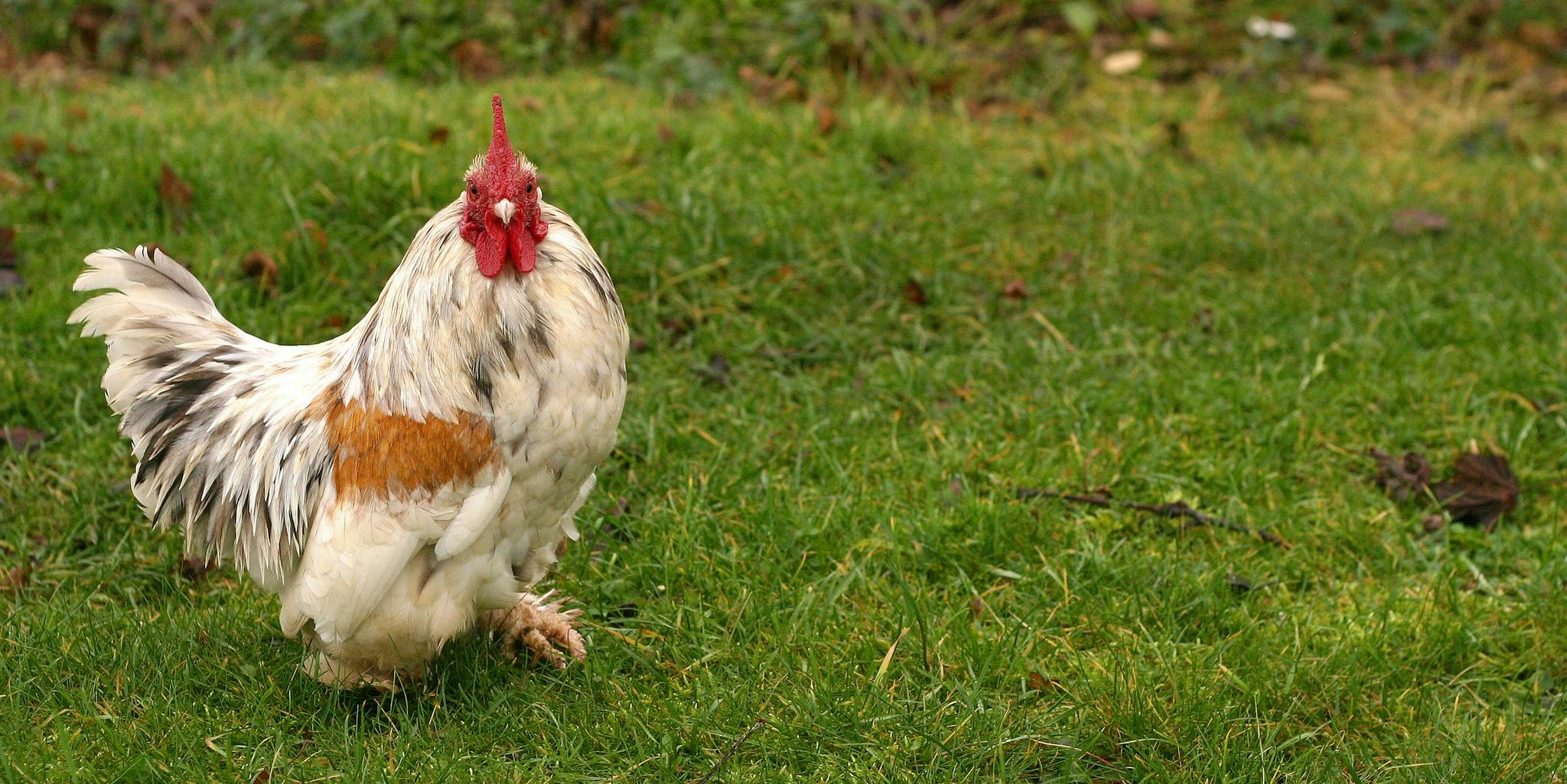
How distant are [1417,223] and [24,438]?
525cm

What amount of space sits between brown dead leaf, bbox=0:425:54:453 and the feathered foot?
173 cm

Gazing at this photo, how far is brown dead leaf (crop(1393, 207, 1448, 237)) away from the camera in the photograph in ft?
18.8

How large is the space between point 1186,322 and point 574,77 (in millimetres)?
3352

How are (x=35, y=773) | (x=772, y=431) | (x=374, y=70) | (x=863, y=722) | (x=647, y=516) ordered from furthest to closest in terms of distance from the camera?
(x=374, y=70) < (x=772, y=431) < (x=647, y=516) < (x=863, y=722) < (x=35, y=773)

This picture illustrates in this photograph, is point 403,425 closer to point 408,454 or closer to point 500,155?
point 408,454

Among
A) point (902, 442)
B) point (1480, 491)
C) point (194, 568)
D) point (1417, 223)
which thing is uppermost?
point (194, 568)

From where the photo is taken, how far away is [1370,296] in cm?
521

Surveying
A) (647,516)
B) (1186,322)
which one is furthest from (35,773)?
(1186,322)

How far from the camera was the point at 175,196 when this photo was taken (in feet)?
16.8

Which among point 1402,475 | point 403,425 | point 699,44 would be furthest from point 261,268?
point 1402,475

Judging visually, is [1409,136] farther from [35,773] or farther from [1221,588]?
[35,773]

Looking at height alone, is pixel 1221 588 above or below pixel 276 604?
below

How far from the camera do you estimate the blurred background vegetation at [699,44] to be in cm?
686

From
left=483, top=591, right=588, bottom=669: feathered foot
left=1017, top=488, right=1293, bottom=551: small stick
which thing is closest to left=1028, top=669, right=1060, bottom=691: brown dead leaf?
left=1017, top=488, right=1293, bottom=551: small stick
